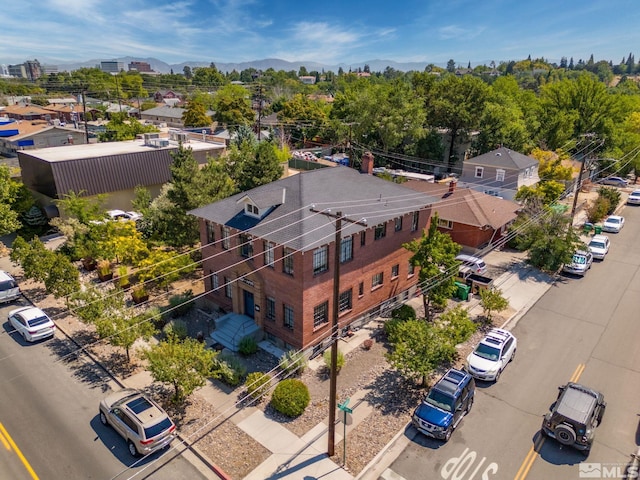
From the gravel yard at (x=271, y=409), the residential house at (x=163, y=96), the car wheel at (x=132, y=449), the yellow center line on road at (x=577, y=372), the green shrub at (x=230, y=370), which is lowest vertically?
the gravel yard at (x=271, y=409)

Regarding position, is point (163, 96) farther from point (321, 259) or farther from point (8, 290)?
point (321, 259)

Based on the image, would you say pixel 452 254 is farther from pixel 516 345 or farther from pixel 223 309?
pixel 223 309

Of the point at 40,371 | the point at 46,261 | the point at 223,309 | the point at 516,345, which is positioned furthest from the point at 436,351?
the point at 46,261

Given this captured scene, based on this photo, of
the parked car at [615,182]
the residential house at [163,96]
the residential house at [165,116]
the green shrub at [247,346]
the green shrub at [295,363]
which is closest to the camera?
the green shrub at [295,363]

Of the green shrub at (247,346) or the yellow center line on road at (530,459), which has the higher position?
the green shrub at (247,346)

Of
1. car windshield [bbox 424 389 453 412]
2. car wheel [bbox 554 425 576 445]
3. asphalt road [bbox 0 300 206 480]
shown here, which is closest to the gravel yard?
asphalt road [bbox 0 300 206 480]

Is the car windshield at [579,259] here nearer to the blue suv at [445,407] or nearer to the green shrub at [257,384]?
the blue suv at [445,407]

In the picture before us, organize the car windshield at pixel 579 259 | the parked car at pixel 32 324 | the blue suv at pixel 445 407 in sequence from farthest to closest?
the car windshield at pixel 579 259
the parked car at pixel 32 324
the blue suv at pixel 445 407

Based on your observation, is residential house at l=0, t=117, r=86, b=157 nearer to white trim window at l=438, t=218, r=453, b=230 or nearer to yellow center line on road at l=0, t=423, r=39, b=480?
white trim window at l=438, t=218, r=453, b=230

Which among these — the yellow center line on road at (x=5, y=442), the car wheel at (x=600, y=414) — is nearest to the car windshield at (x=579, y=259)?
the car wheel at (x=600, y=414)

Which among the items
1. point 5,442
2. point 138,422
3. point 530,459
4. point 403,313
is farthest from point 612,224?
point 5,442
